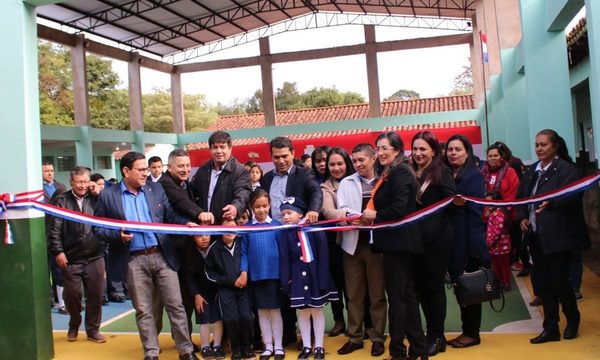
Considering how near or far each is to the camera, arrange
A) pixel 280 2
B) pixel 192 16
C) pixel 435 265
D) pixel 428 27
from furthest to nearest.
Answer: pixel 428 27, pixel 280 2, pixel 192 16, pixel 435 265

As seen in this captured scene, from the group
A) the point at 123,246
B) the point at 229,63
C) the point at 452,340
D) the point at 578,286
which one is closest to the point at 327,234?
the point at 452,340

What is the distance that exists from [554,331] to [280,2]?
19.7 metres

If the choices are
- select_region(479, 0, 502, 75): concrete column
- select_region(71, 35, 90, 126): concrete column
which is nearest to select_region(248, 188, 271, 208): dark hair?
select_region(479, 0, 502, 75): concrete column

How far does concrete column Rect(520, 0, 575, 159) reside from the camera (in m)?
7.42

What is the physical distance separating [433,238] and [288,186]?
1.35m

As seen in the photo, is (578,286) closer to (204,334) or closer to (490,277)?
(490,277)

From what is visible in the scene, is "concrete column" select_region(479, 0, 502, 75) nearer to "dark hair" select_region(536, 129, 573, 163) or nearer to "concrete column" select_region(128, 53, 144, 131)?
"dark hair" select_region(536, 129, 573, 163)

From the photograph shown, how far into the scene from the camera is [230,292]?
481 centimetres

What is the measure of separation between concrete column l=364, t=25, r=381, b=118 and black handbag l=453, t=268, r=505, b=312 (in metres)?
19.1

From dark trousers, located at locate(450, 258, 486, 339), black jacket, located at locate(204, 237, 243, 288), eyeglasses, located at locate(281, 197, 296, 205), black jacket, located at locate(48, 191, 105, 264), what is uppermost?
eyeglasses, located at locate(281, 197, 296, 205)

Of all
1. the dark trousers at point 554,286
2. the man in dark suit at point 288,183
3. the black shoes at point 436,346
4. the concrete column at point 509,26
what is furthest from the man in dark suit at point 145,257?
the concrete column at point 509,26

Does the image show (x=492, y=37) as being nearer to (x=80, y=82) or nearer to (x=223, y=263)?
(x=223, y=263)

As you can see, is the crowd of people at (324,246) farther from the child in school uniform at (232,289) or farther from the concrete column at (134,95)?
the concrete column at (134,95)

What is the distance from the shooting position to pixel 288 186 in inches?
198
